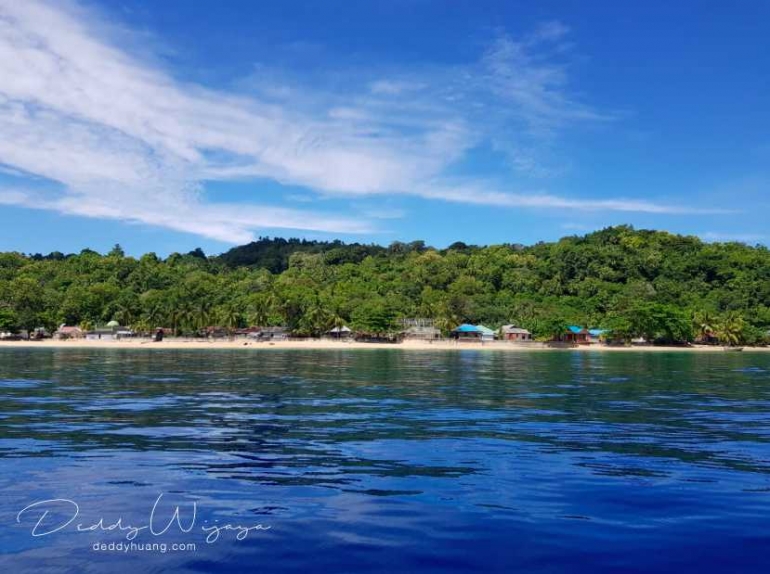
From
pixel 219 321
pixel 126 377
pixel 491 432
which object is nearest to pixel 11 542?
pixel 491 432

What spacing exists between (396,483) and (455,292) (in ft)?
476

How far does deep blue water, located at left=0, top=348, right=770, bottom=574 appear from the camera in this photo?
10.1 metres

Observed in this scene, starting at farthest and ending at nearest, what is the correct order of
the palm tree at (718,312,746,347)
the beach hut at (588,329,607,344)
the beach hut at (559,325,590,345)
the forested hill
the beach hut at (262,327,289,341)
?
1. the beach hut at (262,327,289,341)
2. the forested hill
3. the beach hut at (588,329,607,344)
4. the beach hut at (559,325,590,345)
5. the palm tree at (718,312,746,347)

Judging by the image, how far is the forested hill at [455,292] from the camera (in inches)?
5212

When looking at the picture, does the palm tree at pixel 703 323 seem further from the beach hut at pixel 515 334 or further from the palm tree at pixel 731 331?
the beach hut at pixel 515 334

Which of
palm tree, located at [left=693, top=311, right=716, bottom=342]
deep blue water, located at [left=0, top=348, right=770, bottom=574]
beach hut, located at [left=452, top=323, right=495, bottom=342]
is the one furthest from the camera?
beach hut, located at [left=452, top=323, right=495, bottom=342]

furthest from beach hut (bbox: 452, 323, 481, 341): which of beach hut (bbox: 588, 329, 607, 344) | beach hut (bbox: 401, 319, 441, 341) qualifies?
beach hut (bbox: 588, 329, 607, 344)

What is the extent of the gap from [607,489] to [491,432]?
7.68 m
